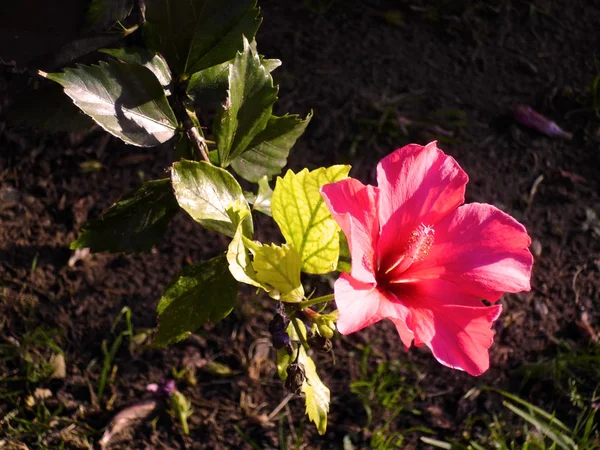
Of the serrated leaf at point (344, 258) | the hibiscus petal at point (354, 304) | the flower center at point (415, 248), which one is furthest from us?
the serrated leaf at point (344, 258)

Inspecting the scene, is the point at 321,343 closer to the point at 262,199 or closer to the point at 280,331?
→ the point at 280,331

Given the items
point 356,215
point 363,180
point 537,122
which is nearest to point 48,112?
point 356,215

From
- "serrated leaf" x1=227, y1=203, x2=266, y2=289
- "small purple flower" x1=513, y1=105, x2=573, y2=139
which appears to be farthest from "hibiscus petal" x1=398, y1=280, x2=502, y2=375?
"small purple flower" x1=513, y1=105, x2=573, y2=139

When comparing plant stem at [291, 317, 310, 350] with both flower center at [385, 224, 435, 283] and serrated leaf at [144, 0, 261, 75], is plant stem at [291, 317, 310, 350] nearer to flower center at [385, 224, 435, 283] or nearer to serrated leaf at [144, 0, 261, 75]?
flower center at [385, 224, 435, 283]

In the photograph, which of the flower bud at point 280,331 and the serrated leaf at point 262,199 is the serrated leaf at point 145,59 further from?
the flower bud at point 280,331

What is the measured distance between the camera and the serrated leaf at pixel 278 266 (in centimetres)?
79

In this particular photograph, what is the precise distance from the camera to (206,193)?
0.91m

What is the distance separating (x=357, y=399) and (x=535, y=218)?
3.31 feet

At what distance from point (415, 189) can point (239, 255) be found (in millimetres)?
264

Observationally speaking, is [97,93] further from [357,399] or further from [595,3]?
[595,3]

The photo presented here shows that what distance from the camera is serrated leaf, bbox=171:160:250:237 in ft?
2.91

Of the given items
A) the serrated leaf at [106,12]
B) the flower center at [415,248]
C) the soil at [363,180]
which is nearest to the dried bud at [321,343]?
the flower center at [415,248]

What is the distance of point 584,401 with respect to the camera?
1.96 metres

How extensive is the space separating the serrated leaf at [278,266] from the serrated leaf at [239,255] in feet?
0.03
